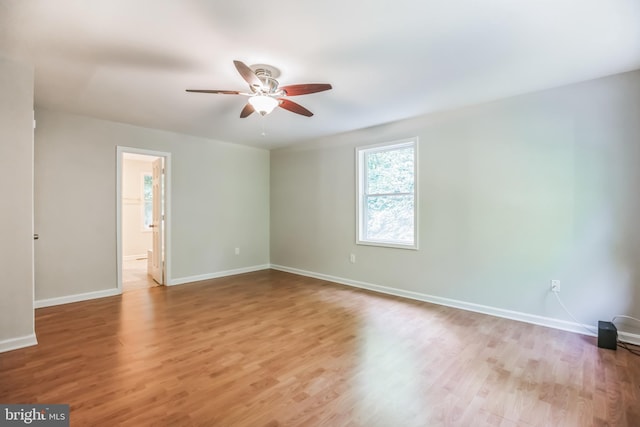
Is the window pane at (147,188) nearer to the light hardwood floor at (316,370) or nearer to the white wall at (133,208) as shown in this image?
the white wall at (133,208)

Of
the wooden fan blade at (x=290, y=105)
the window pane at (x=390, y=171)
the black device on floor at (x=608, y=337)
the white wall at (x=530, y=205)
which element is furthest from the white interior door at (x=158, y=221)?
the black device on floor at (x=608, y=337)

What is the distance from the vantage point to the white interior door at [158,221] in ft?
15.7

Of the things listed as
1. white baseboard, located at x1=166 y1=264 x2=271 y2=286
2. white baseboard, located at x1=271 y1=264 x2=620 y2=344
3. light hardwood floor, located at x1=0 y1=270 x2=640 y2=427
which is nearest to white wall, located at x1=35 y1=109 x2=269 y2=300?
white baseboard, located at x1=166 y1=264 x2=271 y2=286

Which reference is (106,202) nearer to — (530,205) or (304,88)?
(304,88)

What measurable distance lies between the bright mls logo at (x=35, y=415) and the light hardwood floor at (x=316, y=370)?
0.06m

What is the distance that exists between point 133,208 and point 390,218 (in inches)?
252

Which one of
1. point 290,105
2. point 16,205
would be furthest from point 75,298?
point 290,105

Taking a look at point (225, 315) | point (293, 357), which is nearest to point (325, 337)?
point (293, 357)

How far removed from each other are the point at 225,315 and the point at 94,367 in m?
1.32

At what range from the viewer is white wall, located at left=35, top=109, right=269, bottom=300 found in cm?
373

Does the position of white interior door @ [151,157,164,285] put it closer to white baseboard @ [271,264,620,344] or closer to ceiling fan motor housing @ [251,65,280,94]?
white baseboard @ [271,264,620,344]

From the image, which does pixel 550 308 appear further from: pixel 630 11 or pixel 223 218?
pixel 223 218

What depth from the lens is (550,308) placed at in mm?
3051

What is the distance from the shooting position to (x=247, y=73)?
2.12 m
